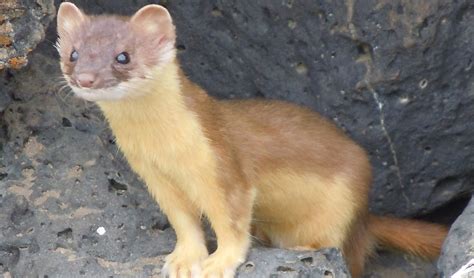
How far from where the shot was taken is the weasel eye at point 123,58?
2.66 meters

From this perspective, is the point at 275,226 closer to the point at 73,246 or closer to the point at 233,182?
the point at 233,182

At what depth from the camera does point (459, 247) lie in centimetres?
277

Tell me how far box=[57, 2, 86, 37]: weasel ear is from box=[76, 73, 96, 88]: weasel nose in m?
0.25

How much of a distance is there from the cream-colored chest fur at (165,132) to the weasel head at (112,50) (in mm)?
91

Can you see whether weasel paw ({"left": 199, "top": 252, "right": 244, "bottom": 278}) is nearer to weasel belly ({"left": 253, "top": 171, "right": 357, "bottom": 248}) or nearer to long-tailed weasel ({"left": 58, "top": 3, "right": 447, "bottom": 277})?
long-tailed weasel ({"left": 58, "top": 3, "right": 447, "bottom": 277})

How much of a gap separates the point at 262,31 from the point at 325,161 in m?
0.50

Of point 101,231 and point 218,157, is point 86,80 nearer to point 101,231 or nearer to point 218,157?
point 218,157

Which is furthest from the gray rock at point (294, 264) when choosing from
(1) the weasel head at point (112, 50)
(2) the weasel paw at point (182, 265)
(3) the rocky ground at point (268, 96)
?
(1) the weasel head at point (112, 50)

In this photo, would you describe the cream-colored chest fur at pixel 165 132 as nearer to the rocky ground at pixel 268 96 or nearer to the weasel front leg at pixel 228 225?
the weasel front leg at pixel 228 225

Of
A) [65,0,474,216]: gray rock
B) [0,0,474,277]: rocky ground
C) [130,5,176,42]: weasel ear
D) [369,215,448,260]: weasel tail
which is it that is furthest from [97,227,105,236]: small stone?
[369,215,448,260]: weasel tail

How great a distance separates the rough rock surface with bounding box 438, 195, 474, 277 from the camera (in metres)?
2.72

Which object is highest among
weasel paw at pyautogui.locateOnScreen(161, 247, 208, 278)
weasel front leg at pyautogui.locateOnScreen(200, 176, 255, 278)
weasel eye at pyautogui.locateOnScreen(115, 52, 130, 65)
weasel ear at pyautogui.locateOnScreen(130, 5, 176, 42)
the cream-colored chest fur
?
weasel ear at pyautogui.locateOnScreen(130, 5, 176, 42)

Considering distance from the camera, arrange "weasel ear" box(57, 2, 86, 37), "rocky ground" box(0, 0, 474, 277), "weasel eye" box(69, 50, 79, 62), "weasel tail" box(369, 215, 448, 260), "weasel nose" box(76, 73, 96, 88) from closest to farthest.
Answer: "weasel nose" box(76, 73, 96, 88)
"weasel eye" box(69, 50, 79, 62)
"weasel ear" box(57, 2, 86, 37)
"rocky ground" box(0, 0, 474, 277)
"weasel tail" box(369, 215, 448, 260)

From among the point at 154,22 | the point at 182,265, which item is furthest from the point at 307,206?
the point at 154,22
